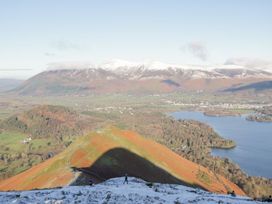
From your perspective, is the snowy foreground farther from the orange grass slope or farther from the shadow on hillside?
the shadow on hillside

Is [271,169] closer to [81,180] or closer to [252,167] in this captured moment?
[252,167]

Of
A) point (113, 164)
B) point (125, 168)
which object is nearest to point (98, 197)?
point (125, 168)

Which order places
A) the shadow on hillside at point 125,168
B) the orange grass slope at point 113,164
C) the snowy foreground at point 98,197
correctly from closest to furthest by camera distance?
the snowy foreground at point 98,197, the shadow on hillside at point 125,168, the orange grass slope at point 113,164

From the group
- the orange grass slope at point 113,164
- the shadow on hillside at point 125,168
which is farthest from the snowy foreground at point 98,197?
the shadow on hillside at point 125,168

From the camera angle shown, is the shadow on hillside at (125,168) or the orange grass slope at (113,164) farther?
the orange grass slope at (113,164)

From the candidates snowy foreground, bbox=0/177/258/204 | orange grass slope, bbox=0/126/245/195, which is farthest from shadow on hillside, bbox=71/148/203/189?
snowy foreground, bbox=0/177/258/204

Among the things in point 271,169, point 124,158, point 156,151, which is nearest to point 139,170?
point 124,158

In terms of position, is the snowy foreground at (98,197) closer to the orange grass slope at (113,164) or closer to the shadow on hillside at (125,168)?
the orange grass slope at (113,164)
